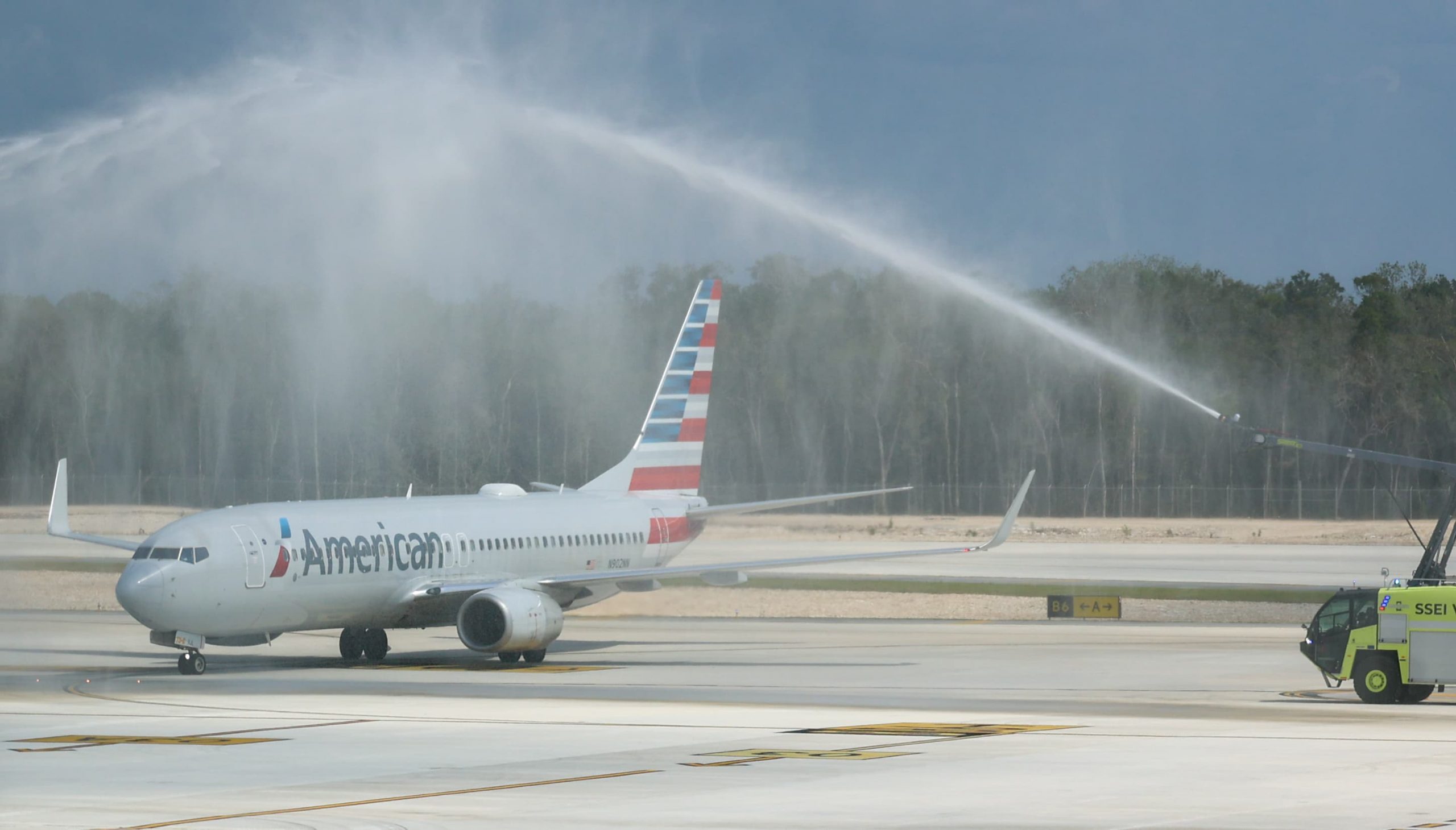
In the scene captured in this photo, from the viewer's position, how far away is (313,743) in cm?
2628

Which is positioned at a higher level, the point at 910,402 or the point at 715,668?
the point at 910,402

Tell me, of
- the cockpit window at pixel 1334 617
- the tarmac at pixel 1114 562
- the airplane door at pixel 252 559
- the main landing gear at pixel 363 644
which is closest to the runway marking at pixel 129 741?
the airplane door at pixel 252 559

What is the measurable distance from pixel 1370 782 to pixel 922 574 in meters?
57.6

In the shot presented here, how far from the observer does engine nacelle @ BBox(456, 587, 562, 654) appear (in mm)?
41156

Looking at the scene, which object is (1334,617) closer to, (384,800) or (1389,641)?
(1389,641)

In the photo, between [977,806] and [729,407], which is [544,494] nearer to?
[977,806]

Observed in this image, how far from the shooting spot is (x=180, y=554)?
1507 inches

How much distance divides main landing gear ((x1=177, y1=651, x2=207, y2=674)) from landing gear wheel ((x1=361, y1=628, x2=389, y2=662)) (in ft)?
17.1

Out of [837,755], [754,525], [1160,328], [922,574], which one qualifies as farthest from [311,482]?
[837,755]

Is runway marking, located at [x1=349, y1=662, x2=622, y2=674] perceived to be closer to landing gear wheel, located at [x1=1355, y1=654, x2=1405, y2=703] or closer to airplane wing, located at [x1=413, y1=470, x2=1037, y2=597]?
airplane wing, located at [x1=413, y1=470, x2=1037, y2=597]

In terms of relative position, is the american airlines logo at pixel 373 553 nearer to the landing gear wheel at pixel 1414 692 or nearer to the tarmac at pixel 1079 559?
the landing gear wheel at pixel 1414 692

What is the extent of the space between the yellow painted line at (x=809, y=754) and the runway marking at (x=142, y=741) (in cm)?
665

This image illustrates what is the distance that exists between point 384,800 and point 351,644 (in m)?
24.1

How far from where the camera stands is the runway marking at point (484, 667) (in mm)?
41344
